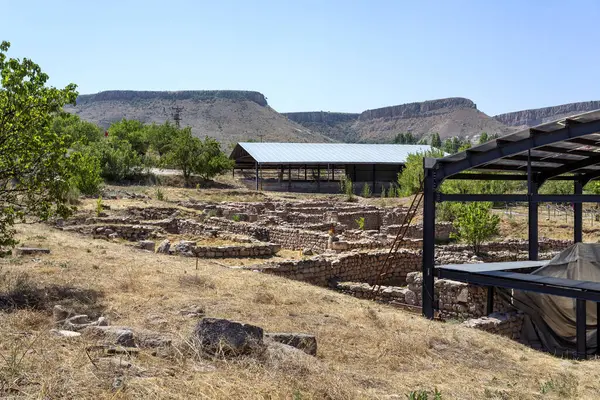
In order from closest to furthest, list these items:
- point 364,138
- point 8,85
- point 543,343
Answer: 1. point 8,85
2. point 543,343
3. point 364,138

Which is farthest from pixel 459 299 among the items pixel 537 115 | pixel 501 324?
pixel 537 115

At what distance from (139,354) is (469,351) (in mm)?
4457

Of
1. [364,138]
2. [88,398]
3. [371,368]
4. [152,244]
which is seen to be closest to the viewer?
[88,398]

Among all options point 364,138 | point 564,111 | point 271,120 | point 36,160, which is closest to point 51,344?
point 36,160

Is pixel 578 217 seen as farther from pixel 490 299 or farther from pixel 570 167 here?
pixel 490 299

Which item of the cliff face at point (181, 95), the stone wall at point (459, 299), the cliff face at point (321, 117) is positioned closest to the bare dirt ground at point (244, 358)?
the stone wall at point (459, 299)

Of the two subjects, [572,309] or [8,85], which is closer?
[8,85]

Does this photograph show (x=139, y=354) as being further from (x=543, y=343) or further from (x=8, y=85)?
(x=543, y=343)

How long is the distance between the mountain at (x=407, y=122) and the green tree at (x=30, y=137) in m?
143

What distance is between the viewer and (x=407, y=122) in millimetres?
166250

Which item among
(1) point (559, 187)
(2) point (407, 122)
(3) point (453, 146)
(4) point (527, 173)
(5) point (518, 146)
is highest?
(2) point (407, 122)

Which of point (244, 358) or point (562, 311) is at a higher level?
point (244, 358)

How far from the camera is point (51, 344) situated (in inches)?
235

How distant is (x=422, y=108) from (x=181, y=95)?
69073 millimetres
